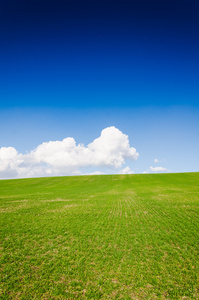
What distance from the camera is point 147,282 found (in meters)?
7.32

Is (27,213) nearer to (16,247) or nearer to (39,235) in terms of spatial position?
(39,235)

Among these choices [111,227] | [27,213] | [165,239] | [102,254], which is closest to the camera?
[102,254]

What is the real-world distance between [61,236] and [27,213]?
951 cm

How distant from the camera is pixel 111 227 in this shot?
14.4m

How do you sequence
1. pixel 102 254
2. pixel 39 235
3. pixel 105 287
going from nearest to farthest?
pixel 105 287 → pixel 102 254 → pixel 39 235

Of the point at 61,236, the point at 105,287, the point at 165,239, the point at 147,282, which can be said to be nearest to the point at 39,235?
the point at 61,236

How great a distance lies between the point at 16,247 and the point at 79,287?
6.35 m

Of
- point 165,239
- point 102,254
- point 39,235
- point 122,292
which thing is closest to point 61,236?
point 39,235

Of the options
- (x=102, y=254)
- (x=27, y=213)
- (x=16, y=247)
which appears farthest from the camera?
(x=27, y=213)

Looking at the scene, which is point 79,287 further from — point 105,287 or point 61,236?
point 61,236

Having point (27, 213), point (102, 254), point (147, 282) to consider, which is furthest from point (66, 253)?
point (27, 213)

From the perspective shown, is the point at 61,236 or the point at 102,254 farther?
the point at 61,236

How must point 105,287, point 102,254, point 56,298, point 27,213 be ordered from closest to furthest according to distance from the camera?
point 56,298 → point 105,287 → point 102,254 → point 27,213

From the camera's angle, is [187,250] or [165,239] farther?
[165,239]
